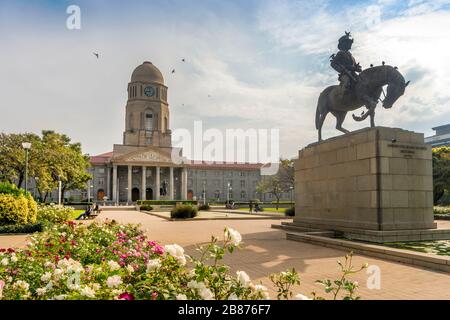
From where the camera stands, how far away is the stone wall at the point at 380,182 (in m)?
12.3

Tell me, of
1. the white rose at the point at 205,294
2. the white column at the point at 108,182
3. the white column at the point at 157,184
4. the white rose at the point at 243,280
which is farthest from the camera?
the white column at the point at 108,182

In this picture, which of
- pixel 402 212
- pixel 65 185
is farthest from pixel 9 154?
pixel 402 212

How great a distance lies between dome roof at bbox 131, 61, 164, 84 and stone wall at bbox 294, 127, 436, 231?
86602 mm

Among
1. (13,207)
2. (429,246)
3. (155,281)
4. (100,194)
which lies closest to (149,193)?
(100,194)

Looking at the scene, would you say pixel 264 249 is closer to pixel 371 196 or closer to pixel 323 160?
pixel 371 196

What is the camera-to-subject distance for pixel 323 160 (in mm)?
15445

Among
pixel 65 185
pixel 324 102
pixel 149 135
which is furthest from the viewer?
pixel 149 135

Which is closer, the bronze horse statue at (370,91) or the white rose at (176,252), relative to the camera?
the white rose at (176,252)

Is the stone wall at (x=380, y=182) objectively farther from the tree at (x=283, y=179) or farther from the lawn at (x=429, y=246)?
the tree at (x=283, y=179)

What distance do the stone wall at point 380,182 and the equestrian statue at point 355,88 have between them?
1337 mm

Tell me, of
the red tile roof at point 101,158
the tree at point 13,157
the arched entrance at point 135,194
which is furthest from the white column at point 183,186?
the tree at point 13,157

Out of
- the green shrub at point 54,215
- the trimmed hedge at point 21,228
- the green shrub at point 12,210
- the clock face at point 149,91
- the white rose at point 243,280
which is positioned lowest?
the trimmed hedge at point 21,228

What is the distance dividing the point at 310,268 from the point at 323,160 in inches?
317
